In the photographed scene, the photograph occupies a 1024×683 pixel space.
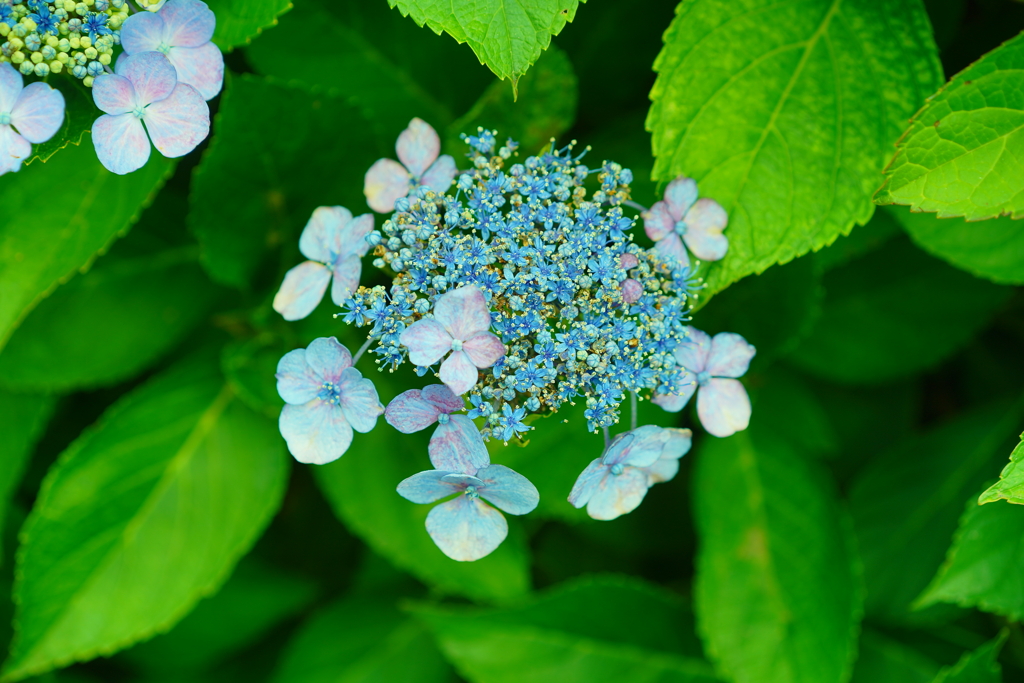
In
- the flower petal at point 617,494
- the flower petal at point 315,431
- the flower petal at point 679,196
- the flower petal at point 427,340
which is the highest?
the flower petal at point 679,196

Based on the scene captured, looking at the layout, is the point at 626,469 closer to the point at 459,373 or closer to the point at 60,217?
the point at 459,373

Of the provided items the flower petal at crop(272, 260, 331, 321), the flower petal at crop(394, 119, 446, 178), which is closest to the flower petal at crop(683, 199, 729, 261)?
the flower petal at crop(394, 119, 446, 178)

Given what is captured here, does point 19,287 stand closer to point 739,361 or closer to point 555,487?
point 555,487

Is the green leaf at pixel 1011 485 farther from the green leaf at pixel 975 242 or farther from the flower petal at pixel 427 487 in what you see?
the flower petal at pixel 427 487

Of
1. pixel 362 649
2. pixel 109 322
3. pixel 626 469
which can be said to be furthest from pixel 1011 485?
pixel 109 322

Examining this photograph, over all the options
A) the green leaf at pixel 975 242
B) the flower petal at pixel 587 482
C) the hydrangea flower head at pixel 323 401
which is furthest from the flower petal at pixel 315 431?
the green leaf at pixel 975 242

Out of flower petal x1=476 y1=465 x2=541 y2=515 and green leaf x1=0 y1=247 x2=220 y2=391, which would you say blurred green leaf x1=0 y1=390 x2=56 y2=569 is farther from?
flower petal x1=476 y1=465 x2=541 y2=515
